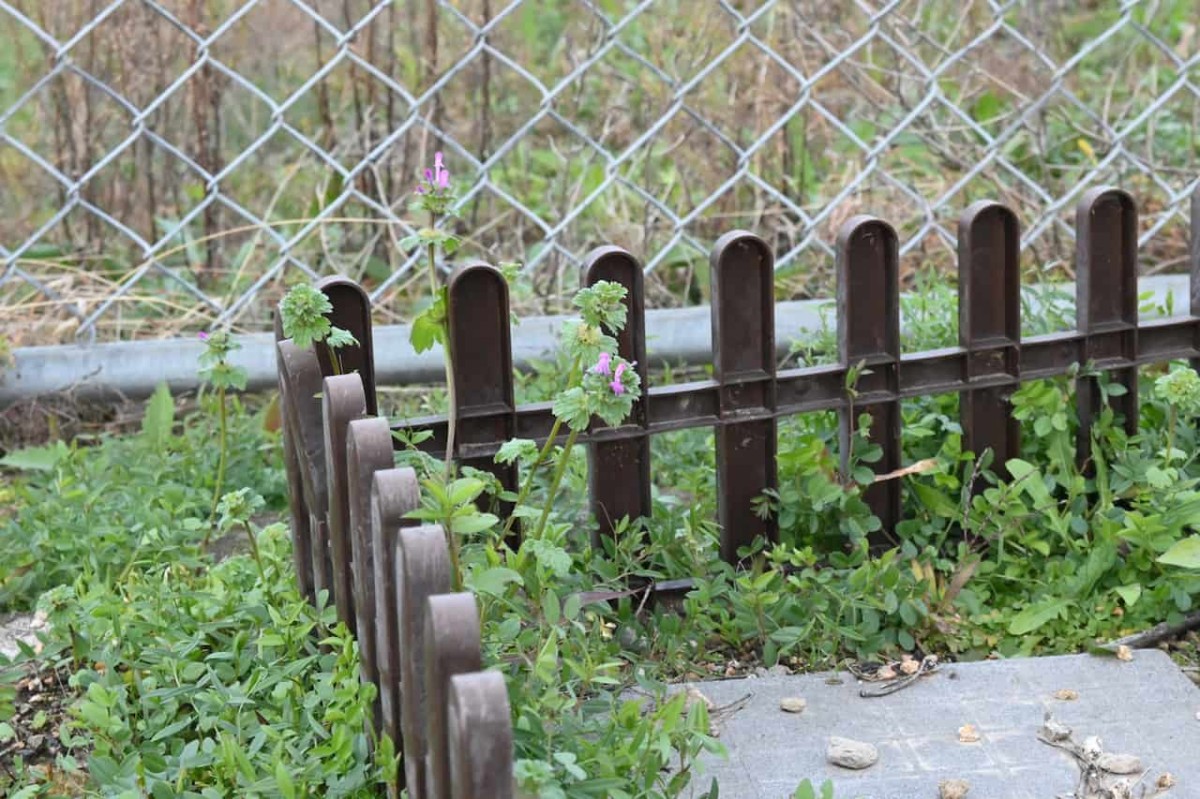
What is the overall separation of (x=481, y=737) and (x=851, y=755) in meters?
0.91

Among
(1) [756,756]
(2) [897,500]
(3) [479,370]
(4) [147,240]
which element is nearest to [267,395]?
(4) [147,240]

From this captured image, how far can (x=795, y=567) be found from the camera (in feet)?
9.24

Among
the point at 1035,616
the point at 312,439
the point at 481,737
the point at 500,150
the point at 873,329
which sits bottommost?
the point at 1035,616

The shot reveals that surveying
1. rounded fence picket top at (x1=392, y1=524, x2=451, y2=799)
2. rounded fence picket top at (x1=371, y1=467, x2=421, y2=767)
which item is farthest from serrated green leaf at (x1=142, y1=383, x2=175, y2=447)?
rounded fence picket top at (x1=392, y1=524, x2=451, y2=799)

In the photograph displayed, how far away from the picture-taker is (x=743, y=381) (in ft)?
9.04

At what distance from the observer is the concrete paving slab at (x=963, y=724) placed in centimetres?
223

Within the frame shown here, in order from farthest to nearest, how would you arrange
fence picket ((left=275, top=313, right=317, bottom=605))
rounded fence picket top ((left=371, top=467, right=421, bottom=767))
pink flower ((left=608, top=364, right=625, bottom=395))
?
fence picket ((left=275, top=313, right=317, bottom=605)), pink flower ((left=608, top=364, right=625, bottom=395)), rounded fence picket top ((left=371, top=467, right=421, bottom=767))

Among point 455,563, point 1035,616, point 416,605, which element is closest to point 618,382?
point 455,563

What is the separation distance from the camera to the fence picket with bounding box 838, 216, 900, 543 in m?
2.81

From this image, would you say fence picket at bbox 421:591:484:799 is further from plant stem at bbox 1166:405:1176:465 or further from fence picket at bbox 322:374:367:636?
plant stem at bbox 1166:405:1176:465

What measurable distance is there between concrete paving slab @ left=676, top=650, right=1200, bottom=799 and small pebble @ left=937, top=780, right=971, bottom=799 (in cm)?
1

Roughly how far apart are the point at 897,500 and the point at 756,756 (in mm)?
743

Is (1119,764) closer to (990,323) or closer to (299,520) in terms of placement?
(990,323)

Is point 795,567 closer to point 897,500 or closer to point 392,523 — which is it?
point 897,500
